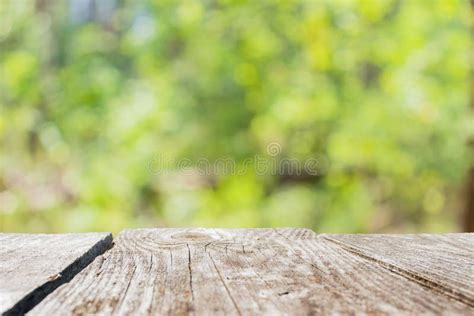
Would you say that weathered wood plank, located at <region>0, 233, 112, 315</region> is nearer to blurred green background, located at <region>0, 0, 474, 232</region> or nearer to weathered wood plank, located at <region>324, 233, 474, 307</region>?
weathered wood plank, located at <region>324, 233, 474, 307</region>

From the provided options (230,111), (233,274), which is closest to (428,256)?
(233,274)

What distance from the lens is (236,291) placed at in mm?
469

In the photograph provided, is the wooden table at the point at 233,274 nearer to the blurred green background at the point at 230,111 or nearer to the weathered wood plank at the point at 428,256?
the weathered wood plank at the point at 428,256

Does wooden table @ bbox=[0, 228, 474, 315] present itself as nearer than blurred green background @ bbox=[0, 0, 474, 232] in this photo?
Yes

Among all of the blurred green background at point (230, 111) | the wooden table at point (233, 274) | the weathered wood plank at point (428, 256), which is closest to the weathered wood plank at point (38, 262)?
the wooden table at point (233, 274)

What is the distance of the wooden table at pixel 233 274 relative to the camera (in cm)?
43

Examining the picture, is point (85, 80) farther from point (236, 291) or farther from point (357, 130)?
point (236, 291)

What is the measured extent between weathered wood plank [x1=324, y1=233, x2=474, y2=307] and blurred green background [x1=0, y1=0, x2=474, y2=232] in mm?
3680

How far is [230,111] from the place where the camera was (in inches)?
188

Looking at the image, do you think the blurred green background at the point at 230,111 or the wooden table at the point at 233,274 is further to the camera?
the blurred green background at the point at 230,111

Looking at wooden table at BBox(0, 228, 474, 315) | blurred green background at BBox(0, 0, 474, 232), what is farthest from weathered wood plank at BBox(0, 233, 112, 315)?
blurred green background at BBox(0, 0, 474, 232)

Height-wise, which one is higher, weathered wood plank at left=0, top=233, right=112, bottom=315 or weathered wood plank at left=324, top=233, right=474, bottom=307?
weathered wood plank at left=0, top=233, right=112, bottom=315

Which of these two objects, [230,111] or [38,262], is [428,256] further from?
[230,111]

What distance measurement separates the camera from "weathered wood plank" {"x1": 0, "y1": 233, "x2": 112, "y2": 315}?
443mm
